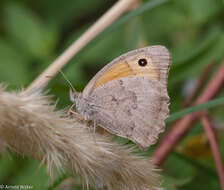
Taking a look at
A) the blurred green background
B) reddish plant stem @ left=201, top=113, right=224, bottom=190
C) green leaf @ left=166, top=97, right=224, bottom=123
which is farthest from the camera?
the blurred green background

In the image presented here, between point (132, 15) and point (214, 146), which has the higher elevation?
point (132, 15)

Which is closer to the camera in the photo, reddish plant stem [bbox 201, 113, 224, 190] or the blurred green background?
reddish plant stem [bbox 201, 113, 224, 190]

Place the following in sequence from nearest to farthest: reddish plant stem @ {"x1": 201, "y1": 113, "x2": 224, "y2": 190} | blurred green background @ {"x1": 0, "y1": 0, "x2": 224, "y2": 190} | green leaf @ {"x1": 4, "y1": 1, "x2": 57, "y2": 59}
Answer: reddish plant stem @ {"x1": 201, "y1": 113, "x2": 224, "y2": 190} < blurred green background @ {"x1": 0, "y1": 0, "x2": 224, "y2": 190} < green leaf @ {"x1": 4, "y1": 1, "x2": 57, "y2": 59}

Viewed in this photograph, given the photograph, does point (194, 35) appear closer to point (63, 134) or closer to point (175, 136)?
point (175, 136)

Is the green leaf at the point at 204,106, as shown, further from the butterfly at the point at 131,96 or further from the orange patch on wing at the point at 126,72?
the orange patch on wing at the point at 126,72

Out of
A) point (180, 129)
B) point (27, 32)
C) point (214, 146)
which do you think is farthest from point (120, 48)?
point (214, 146)

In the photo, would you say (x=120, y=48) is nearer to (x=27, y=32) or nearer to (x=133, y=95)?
(x=27, y=32)

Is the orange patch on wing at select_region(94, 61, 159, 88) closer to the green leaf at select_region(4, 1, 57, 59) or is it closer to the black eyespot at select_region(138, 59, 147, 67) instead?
the black eyespot at select_region(138, 59, 147, 67)

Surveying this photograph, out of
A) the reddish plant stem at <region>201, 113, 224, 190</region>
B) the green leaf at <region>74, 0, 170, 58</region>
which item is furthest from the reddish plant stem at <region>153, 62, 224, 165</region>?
the green leaf at <region>74, 0, 170, 58</region>

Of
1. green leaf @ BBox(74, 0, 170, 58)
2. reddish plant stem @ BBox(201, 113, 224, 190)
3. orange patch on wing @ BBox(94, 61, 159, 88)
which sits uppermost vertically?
green leaf @ BBox(74, 0, 170, 58)
